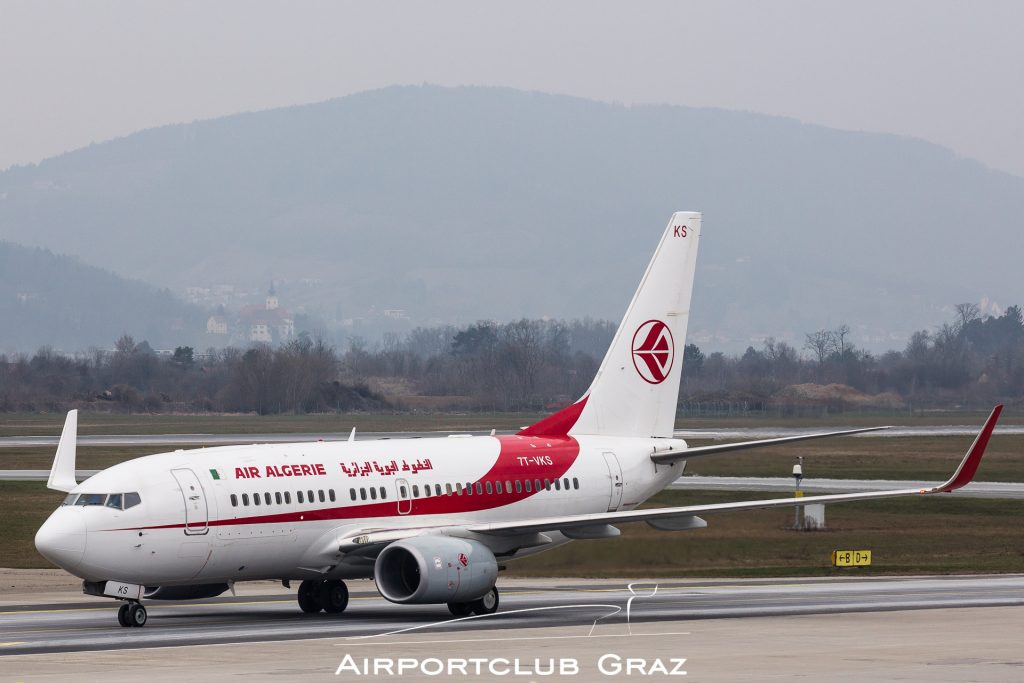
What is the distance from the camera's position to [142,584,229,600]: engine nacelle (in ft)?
117

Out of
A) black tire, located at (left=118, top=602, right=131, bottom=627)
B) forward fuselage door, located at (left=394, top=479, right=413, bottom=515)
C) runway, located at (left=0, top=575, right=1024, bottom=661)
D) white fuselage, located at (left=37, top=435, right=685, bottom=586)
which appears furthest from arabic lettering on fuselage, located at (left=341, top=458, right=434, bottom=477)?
black tire, located at (left=118, top=602, right=131, bottom=627)

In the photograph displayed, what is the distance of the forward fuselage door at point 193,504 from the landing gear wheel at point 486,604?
5.95 metres

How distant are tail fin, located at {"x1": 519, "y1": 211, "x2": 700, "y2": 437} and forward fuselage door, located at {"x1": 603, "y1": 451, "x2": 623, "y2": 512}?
1210 millimetres

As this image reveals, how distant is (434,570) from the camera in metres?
33.8

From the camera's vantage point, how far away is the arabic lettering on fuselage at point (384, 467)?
36375mm

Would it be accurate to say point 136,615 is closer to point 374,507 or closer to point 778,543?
point 374,507

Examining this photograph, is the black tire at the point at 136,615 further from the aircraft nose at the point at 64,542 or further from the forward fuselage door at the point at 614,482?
the forward fuselage door at the point at 614,482

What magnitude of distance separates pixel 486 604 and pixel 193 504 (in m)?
6.70

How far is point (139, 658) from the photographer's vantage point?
28016 millimetres

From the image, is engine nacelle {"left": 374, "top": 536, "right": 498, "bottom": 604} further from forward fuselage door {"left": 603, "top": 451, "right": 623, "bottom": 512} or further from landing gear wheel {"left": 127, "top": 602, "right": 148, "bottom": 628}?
forward fuselage door {"left": 603, "top": 451, "right": 623, "bottom": 512}

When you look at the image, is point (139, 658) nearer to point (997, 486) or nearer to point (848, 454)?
point (997, 486)

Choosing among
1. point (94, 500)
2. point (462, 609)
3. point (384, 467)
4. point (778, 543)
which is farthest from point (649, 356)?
point (94, 500)

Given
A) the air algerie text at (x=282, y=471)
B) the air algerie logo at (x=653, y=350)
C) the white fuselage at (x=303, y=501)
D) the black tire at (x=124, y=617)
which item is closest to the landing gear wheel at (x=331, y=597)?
the white fuselage at (x=303, y=501)

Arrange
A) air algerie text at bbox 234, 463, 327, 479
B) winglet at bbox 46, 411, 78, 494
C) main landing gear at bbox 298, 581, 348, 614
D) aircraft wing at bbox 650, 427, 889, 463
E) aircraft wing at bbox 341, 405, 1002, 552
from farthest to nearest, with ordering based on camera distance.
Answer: aircraft wing at bbox 650, 427, 889, 463 < winglet at bbox 46, 411, 78, 494 < main landing gear at bbox 298, 581, 348, 614 < air algerie text at bbox 234, 463, 327, 479 < aircraft wing at bbox 341, 405, 1002, 552
